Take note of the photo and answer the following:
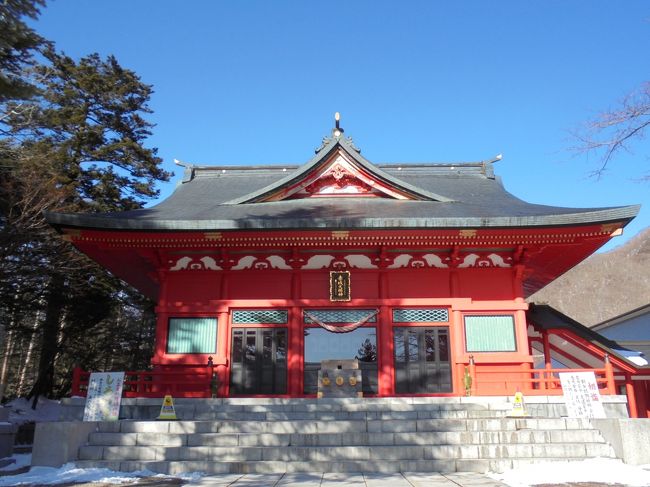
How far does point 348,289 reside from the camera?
1327 centimetres

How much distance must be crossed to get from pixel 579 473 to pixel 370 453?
10.4 feet

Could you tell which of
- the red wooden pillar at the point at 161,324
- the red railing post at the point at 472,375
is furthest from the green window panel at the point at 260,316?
the red railing post at the point at 472,375

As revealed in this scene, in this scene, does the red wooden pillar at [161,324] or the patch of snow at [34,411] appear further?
the patch of snow at [34,411]

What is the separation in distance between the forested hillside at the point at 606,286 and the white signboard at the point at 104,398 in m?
70.5

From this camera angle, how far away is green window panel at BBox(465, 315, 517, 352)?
12.8 metres

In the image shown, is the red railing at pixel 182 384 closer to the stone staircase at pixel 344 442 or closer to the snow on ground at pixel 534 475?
the stone staircase at pixel 344 442

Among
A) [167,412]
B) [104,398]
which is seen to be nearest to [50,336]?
[104,398]

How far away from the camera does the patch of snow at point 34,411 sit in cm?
1513

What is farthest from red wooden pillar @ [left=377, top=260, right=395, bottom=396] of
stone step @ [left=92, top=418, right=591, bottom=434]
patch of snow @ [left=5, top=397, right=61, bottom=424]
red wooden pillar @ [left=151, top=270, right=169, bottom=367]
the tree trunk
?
the tree trunk

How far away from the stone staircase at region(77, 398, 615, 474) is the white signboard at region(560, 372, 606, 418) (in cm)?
44

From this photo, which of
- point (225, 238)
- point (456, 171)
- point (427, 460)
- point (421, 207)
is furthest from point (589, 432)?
point (456, 171)

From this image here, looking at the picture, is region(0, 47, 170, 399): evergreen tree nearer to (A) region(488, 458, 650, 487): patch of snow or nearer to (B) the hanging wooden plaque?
(B) the hanging wooden plaque

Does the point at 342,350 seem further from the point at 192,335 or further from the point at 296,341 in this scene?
the point at 192,335

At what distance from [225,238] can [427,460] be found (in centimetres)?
686
